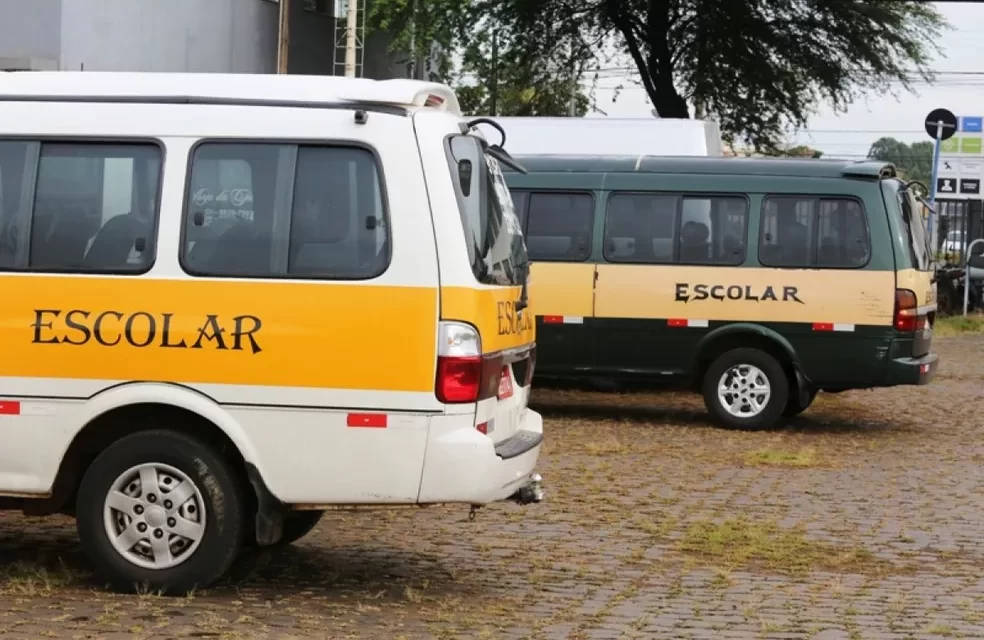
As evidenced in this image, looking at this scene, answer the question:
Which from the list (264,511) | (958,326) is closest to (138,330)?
(264,511)

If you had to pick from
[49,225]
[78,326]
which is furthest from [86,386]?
[49,225]

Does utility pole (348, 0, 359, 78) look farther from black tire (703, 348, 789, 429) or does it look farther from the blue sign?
black tire (703, 348, 789, 429)

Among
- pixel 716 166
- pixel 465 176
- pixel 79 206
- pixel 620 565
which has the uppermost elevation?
pixel 716 166

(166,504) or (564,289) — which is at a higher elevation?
(564,289)

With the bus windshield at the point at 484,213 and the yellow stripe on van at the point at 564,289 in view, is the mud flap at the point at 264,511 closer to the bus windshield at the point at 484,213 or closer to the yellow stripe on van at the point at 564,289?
the bus windshield at the point at 484,213

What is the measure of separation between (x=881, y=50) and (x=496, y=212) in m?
35.3

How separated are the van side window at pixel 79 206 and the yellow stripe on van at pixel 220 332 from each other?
0.37 feet

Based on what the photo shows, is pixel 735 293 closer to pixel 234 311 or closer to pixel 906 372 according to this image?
pixel 906 372

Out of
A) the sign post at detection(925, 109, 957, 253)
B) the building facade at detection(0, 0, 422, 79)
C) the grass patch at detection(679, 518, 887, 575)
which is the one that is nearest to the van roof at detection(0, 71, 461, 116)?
the grass patch at detection(679, 518, 887, 575)

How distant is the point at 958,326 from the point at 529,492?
2487cm

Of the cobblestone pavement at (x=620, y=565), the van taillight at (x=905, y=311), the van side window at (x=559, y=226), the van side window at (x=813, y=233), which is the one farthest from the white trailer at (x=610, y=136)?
the cobblestone pavement at (x=620, y=565)

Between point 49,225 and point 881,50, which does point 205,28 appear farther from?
point 49,225

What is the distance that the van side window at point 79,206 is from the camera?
7855 millimetres

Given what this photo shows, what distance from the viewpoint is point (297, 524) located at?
9234 millimetres
